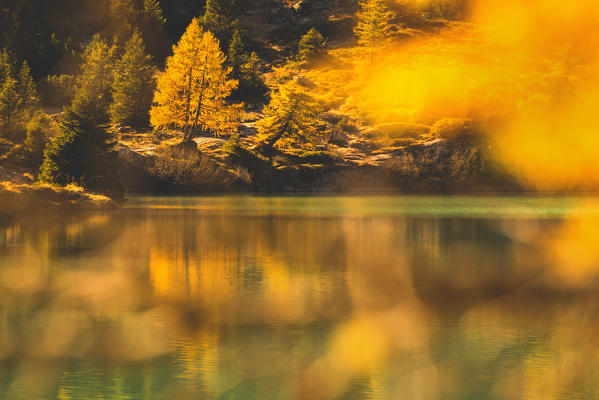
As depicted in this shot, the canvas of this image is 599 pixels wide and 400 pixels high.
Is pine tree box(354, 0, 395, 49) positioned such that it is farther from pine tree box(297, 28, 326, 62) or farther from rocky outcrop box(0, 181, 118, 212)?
rocky outcrop box(0, 181, 118, 212)

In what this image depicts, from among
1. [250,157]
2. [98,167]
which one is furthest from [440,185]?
[98,167]

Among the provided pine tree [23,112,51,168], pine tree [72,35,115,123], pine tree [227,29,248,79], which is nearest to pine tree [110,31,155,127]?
pine tree [72,35,115,123]

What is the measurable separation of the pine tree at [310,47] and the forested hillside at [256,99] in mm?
153

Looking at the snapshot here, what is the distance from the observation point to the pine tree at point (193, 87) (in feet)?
206

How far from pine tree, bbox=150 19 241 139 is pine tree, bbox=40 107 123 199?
77.7ft

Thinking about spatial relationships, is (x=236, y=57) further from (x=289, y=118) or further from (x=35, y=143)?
(x=35, y=143)

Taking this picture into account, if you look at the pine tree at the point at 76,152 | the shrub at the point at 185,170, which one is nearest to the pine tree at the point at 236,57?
the shrub at the point at 185,170

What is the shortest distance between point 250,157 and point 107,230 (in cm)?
3633

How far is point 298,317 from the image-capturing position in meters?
10.9

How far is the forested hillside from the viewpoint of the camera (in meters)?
58.9

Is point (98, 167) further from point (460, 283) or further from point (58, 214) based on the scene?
point (460, 283)

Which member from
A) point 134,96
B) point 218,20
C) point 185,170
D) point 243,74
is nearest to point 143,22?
point 218,20

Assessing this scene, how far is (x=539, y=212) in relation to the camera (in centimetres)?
3634

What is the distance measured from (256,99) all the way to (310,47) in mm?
12944
